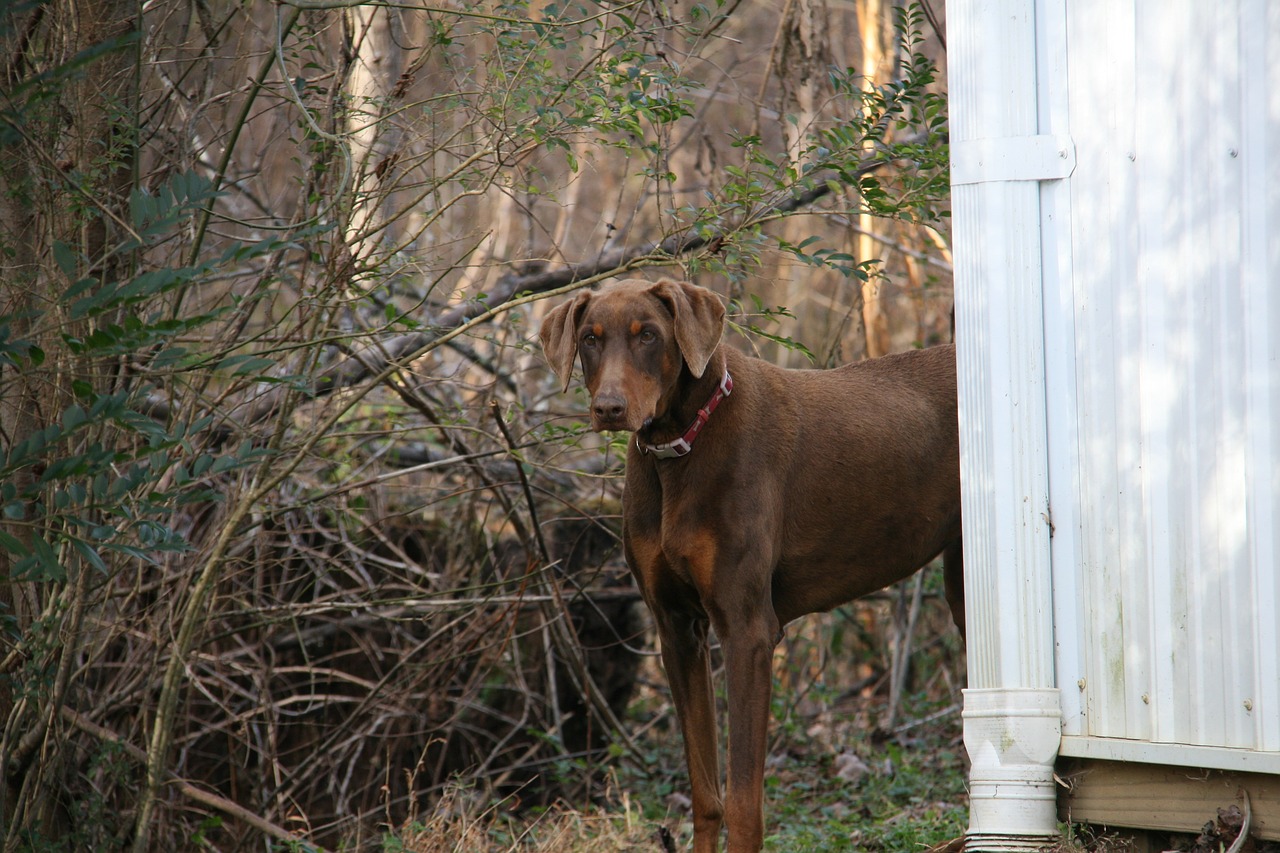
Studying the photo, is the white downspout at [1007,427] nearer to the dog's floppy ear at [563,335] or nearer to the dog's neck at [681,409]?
the dog's neck at [681,409]

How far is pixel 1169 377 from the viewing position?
3.26m

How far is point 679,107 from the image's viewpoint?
4.82 m

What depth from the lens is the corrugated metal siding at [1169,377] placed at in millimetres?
3092

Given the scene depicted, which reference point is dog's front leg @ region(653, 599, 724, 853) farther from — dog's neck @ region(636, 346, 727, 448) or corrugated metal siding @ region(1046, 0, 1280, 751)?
corrugated metal siding @ region(1046, 0, 1280, 751)

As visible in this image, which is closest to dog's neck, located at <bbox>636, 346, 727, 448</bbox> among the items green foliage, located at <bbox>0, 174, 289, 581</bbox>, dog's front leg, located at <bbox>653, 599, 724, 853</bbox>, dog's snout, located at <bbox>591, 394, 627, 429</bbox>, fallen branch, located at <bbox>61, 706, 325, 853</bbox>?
dog's snout, located at <bbox>591, 394, 627, 429</bbox>

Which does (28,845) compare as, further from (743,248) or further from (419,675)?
(743,248)

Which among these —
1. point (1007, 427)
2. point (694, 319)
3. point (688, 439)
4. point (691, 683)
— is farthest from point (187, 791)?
point (1007, 427)

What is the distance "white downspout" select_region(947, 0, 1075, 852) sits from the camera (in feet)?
11.2

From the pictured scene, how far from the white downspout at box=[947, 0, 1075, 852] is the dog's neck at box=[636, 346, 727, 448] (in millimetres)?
1234

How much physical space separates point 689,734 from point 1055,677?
1769 millimetres

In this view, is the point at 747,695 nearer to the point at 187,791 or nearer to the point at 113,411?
the point at 113,411

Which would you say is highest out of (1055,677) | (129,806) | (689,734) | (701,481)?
(701,481)

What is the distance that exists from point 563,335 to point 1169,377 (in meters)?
2.18

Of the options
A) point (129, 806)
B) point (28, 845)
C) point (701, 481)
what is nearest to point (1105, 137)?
point (701, 481)
